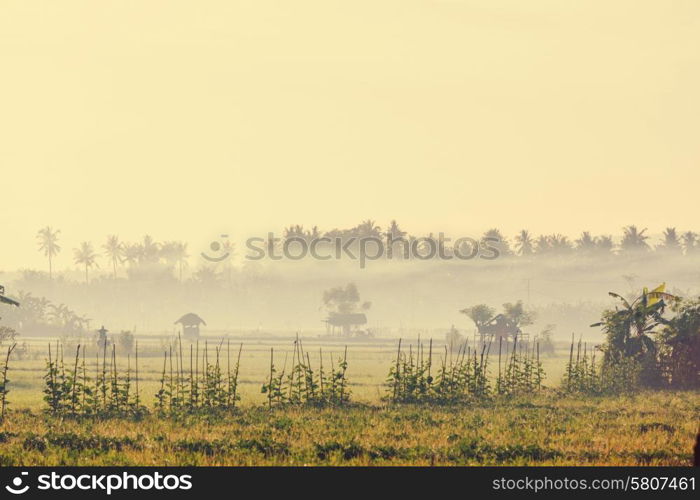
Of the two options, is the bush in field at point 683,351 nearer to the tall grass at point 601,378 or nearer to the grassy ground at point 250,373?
the tall grass at point 601,378

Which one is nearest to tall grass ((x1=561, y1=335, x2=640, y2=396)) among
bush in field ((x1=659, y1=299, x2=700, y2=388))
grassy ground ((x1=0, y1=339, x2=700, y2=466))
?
bush in field ((x1=659, y1=299, x2=700, y2=388))

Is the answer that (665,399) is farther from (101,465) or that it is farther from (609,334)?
(101,465)

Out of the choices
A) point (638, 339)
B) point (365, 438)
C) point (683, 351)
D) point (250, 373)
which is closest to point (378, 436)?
point (365, 438)

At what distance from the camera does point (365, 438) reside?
31.2 metres

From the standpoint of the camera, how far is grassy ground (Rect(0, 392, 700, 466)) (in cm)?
2761

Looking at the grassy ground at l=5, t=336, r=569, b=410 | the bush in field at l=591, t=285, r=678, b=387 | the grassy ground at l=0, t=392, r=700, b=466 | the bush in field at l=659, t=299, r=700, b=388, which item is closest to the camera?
the grassy ground at l=0, t=392, r=700, b=466

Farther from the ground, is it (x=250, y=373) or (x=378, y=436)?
(x=378, y=436)

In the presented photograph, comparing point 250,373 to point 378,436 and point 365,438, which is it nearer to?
point 378,436

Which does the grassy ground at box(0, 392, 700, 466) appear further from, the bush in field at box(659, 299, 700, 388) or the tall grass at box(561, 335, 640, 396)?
the bush in field at box(659, 299, 700, 388)

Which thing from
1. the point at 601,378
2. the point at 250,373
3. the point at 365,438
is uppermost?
the point at 601,378

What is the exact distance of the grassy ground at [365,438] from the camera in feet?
90.6

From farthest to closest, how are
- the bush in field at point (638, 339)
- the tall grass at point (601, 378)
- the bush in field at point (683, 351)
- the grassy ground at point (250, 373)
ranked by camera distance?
the bush in field at point (638, 339)
the bush in field at point (683, 351)
the grassy ground at point (250, 373)
the tall grass at point (601, 378)

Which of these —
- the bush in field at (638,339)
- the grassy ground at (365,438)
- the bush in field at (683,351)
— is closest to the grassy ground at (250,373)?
the grassy ground at (365,438)
